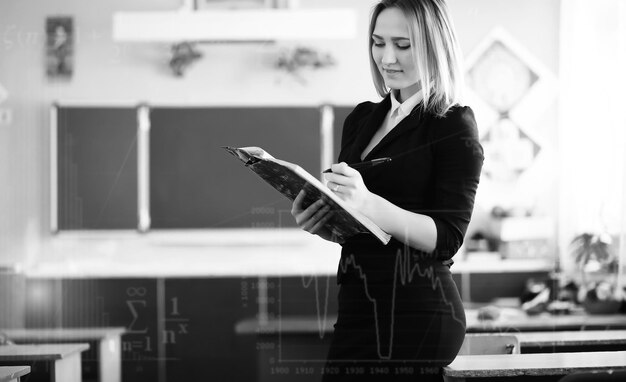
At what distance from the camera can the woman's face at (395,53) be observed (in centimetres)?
138

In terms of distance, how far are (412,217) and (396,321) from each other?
19 centimetres

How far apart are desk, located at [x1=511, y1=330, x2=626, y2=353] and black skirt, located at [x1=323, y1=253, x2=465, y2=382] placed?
2.45 feet

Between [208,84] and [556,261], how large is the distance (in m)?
1.79

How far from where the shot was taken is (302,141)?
349cm

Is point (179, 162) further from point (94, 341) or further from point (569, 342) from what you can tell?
point (569, 342)

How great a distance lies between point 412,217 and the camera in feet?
4.05

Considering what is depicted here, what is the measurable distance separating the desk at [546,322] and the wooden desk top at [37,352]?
145 cm

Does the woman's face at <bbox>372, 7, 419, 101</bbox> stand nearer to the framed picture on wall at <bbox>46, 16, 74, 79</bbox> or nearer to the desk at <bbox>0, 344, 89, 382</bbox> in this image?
the desk at <bbox>0, 344, 89, 382</bbox>

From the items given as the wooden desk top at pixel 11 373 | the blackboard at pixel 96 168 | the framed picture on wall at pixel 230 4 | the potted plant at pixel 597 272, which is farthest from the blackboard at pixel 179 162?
the wooden desk top at pixel 11 373

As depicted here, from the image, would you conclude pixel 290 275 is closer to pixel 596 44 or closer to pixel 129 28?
pixel 129 28

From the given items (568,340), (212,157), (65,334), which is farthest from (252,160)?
(212,157)

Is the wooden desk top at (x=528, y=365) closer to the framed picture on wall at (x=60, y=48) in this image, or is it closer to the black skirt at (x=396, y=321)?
the black skirt at (x=396, y=321)

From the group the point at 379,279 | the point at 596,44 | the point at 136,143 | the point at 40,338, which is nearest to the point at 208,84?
the point at 136,143

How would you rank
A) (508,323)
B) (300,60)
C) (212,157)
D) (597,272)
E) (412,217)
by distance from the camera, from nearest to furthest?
(412,217) → (508,323) → (597,272) → (212,157) → (300,60)
